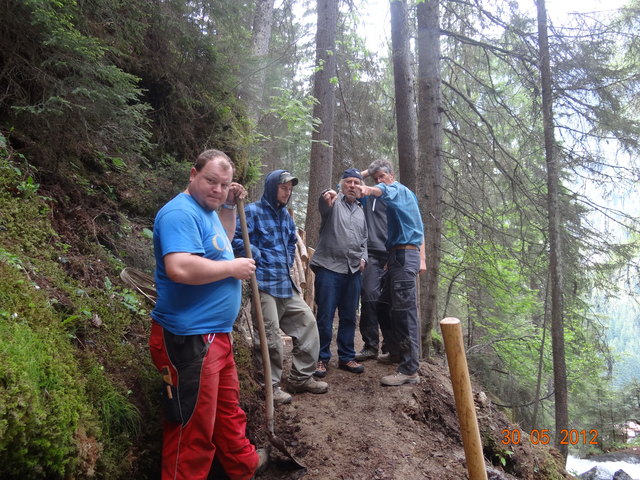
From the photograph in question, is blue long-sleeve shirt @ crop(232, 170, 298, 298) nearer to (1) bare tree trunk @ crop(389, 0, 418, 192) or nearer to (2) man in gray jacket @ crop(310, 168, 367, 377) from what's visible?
(2) man in gray jacket @ crop(310, 168, 367, 377)

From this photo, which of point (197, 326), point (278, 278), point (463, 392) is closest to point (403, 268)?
point (278, 278)

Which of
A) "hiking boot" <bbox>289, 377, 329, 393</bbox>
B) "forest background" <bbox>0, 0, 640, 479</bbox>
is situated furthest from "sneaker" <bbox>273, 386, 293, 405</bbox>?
"forest background" <bbox>0, 0, 640, 479</bbox>

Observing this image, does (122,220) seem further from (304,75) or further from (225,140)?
(304,75)

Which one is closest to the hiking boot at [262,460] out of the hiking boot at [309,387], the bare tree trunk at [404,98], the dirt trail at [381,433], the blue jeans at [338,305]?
the dirt trail at [381,433]

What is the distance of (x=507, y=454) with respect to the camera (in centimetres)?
436

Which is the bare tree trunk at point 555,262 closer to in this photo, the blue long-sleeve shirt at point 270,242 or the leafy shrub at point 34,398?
the blue long-sleeve shirt at point 270,242

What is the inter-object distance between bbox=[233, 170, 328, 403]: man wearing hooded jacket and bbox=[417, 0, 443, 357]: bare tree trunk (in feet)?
11.6

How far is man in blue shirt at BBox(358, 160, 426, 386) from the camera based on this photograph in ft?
15.4

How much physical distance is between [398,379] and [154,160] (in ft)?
14.1

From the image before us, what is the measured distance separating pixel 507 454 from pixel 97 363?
405 centimetres

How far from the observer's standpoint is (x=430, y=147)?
7.32 m

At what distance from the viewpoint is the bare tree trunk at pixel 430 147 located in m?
7.26

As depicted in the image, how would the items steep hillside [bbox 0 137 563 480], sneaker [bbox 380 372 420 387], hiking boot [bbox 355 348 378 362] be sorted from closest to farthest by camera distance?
1. steep hillside [bbox 0 137 563 480]
2. sneaker [bbox 380 372 420 387]
3. hiking boot [bbox 355 348 378 362]

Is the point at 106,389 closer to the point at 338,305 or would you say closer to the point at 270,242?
the point at 270,242
